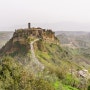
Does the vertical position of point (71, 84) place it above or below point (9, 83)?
below

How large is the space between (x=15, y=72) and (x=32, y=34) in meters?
143

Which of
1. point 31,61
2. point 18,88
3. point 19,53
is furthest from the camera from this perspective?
point 19,53

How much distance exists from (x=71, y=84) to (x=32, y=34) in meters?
97.5

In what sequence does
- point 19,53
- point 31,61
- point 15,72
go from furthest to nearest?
point 19,53 < point 31,61 < point 15,72

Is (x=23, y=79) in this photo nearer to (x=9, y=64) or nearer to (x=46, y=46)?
(x=9, y=64)

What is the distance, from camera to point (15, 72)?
56.9 metres

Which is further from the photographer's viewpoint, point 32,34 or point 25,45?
point 32,34

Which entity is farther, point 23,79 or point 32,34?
point 32,34

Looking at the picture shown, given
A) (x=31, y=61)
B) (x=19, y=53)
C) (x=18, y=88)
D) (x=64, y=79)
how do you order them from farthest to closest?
(x=19, y=53) < (x=31, y=61) < (x=64, y=79) < (x=18, y=88)

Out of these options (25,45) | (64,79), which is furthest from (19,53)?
(64,79)

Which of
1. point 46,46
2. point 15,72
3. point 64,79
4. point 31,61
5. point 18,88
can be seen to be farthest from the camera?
point 46,46

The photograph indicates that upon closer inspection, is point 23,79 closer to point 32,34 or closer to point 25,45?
point 25,45

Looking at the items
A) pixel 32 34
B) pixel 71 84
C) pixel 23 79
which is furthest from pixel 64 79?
pixel 32 34

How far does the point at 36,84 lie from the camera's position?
172ft
